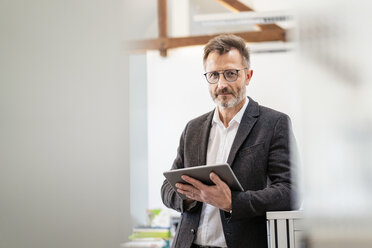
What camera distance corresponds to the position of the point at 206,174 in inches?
59.8

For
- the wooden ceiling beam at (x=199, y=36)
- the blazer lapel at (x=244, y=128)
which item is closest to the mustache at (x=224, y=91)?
the blazer lapel at (x=244, y=128)

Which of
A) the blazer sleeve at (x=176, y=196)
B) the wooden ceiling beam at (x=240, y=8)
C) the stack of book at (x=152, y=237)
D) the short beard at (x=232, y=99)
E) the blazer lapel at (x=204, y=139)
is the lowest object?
the stack of book at (x=152, y=237)

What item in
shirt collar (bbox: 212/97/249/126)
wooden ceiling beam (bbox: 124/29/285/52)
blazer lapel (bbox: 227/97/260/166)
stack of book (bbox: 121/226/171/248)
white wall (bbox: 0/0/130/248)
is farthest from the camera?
wooden ceiling beam (bbox: 124/29/285/52)

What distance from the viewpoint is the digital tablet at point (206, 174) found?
146cm

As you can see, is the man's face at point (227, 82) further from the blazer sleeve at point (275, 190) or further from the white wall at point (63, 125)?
the white wall at point (63, 125)

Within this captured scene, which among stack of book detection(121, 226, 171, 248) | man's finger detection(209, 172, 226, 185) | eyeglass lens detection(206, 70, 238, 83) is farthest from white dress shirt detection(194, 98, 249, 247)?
stack of book detection(121, 226, 171, 248)

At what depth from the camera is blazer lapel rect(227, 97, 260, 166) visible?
169cm

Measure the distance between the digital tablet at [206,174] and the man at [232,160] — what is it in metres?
0.02

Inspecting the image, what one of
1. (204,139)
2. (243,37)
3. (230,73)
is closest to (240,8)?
(243,37)

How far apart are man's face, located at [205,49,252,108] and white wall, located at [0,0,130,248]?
1.55 metres

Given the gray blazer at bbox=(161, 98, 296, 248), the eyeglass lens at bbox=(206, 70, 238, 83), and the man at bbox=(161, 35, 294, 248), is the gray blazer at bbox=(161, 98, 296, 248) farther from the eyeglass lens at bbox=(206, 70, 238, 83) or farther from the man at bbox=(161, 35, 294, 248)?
the eyeglass lens at bbox=(206, 70, 238, 83)

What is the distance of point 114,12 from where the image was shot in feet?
1.15

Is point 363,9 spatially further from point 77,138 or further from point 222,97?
point 222,97

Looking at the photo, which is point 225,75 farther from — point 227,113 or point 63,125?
point 63,125
